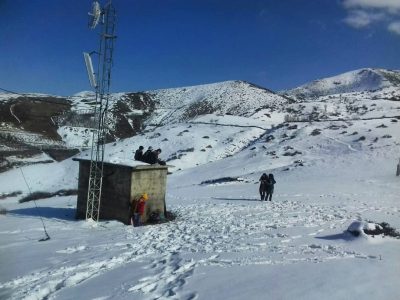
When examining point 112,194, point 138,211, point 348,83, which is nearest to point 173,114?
point 348,83

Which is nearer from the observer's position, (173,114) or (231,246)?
(231,246)

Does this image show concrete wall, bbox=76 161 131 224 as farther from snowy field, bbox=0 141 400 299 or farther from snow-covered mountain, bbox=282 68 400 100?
snow-covered mountain, bbox=282 68 400 100

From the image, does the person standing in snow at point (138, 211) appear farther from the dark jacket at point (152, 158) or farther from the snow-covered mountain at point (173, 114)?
the snow-covered mountain at point (173, 114)

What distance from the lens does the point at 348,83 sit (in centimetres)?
16912

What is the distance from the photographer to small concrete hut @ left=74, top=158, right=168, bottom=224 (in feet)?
65.3

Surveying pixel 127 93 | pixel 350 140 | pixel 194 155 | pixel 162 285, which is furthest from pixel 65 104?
pixel 162 285

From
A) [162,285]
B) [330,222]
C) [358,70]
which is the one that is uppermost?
[358,70]

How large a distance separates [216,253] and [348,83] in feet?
549

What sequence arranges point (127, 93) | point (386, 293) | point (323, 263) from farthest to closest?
point (127, 93) < point (323, 263) < point (386, 293)

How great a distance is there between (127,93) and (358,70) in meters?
99.6

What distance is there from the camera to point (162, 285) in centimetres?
1006

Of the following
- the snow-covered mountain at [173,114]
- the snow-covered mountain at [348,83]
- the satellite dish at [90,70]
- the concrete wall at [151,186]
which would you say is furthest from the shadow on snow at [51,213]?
the snow-covered mountain at [348,83]

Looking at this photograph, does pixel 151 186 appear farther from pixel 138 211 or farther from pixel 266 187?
pixel 266 187

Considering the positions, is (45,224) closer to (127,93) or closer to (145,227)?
(145,227)
